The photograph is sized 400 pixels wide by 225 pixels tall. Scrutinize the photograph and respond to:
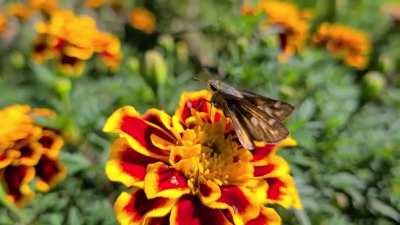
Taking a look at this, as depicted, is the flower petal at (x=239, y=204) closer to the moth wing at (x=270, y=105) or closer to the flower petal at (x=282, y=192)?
the flower petal at (x=282, y=192)

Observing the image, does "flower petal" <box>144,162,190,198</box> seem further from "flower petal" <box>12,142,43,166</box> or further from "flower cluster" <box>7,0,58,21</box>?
"flower cluster" <box>7,0,58,21</box>

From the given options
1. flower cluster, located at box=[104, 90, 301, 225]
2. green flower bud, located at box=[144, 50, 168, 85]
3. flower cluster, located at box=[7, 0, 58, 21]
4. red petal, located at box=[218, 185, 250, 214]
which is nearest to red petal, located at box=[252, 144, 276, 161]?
flower cluster, located at box=[104, 90, 301, 225]

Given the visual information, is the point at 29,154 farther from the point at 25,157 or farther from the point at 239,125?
the point at 239,125

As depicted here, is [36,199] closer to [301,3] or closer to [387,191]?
[387,191]

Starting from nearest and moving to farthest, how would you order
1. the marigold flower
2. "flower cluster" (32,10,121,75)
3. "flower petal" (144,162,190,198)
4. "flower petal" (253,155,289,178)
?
"flower petal" (144,162,190,198), "flower petal" (253,155,289,178), "flower cluster" (32,10,121,75), the marigold flower

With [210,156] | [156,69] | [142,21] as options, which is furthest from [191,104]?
[142,21]
